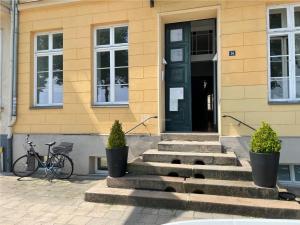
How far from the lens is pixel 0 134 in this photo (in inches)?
345

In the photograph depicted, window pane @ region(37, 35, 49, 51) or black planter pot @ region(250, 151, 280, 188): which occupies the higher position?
window pane @ region(37, 35, 49, 51)

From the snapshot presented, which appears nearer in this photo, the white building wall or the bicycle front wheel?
the bicycle front wheel

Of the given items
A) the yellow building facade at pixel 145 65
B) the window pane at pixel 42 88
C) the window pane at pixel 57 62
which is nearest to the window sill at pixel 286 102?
the yellow building facade at pixel 145 65

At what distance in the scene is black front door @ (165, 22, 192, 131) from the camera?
7.86 m

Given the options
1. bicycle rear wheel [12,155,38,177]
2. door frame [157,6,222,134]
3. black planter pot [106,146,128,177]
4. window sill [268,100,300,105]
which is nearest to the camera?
black planter pot [106,146,128,177]

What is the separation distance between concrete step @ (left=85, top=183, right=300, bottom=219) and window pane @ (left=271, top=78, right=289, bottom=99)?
111 inches

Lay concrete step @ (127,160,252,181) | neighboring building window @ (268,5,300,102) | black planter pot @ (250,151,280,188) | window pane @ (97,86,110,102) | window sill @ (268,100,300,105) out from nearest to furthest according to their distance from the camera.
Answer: black planter pot @ (250,151,280,188) → concrete step @ (127,160,252,181) → window sill @ (268,100,300,105) → neighboring building window @ (268,5,300,102) → window pane @ (97,86,110,102)

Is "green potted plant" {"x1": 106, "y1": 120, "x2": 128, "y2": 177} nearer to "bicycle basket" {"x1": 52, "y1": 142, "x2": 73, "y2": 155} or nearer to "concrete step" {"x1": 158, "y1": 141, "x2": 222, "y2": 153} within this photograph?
"concrete step" {"x1": 158, "y1": 141, "x2": 222, "y2": 153}

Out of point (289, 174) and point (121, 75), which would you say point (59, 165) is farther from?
point (289, 174)

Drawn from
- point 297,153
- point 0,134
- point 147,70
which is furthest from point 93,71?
point 297,153

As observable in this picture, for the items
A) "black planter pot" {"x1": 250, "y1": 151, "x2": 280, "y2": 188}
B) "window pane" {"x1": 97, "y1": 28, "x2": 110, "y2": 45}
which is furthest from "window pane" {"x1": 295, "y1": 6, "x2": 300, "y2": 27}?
"window pane" {"x1": 97, "y1": 28, "x2": 110, "y2": 45}

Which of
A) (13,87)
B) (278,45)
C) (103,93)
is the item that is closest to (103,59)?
(103,93)

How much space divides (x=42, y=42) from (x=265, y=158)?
6886 millimetres

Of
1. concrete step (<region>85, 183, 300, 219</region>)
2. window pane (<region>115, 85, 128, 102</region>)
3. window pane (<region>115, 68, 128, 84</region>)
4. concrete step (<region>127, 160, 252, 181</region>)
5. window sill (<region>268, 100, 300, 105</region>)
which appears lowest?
concrete step (<region>85, 183, 300, 219</region>)
